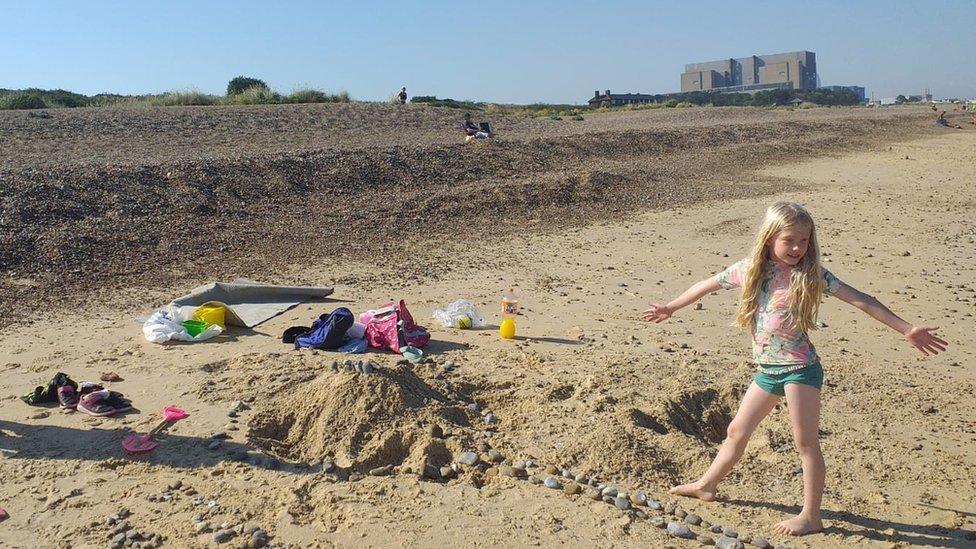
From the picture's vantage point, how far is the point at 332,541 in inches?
149

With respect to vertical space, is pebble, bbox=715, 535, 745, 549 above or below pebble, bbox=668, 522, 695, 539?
below

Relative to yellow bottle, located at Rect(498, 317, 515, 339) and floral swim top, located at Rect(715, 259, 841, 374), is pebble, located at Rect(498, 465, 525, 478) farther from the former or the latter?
yellow bottle, located at Rect(498, 317, 515, 339)

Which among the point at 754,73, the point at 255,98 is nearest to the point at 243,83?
the point at 255,98

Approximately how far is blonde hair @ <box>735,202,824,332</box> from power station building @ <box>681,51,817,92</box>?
98439 millimetres

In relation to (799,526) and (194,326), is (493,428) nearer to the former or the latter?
(799,526)

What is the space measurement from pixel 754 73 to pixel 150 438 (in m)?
113

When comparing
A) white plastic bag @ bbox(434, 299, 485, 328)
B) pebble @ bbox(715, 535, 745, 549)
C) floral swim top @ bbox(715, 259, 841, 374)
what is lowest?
pebble @ bbox(715, 535, 745, 549)

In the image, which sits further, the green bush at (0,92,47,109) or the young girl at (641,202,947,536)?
the green bush at (0,92,47,109)

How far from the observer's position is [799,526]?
3.88 metres

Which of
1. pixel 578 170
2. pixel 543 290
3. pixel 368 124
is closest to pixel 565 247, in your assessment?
pixel 543 290

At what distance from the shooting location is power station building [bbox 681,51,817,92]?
10044cm

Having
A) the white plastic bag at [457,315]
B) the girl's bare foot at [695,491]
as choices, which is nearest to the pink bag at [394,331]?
the white plastic bag at [457,315]

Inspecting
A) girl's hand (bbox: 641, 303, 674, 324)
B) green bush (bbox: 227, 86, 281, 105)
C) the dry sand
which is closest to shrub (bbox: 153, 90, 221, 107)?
green bush (bbox: 227, 86, 281, 105)

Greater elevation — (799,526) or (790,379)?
(790,379)
